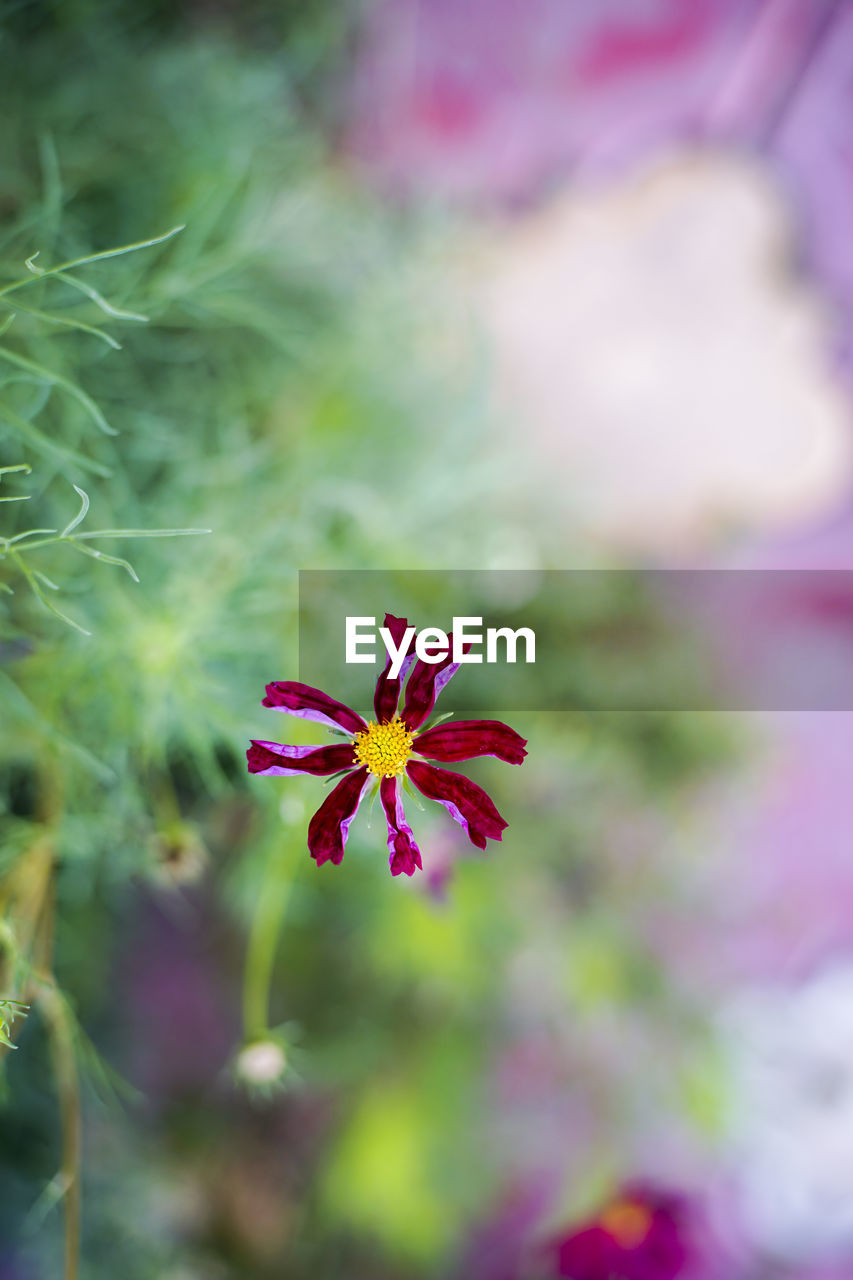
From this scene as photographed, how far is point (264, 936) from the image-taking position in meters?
0.61

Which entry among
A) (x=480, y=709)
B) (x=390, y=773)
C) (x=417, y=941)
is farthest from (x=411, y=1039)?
(x=390, y=773)

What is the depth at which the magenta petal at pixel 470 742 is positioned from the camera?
251 millimetres

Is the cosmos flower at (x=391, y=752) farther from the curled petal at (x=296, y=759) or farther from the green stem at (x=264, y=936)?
the green stem at (x=264, y=936)

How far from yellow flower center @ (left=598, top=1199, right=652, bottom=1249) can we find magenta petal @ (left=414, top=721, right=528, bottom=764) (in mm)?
431

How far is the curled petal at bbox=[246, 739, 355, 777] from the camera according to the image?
24 centimetres

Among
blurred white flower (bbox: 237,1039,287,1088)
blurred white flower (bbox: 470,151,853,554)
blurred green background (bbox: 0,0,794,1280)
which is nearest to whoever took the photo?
blurred white flower (bbox: 237,1039,287,1088)

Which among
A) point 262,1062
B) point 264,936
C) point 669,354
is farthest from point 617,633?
point 262,1062

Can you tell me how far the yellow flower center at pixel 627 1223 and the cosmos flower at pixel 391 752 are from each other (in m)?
0.42

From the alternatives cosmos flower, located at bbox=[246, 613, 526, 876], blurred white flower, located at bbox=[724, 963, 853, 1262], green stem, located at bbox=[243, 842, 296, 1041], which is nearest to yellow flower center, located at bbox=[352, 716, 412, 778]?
cosmos flower, located at bbox=[246, 613, 526, 876]

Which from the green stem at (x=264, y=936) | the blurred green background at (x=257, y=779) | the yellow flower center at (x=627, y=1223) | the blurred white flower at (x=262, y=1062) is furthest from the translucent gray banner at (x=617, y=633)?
the yellow flower center at (x=627, y=1223)

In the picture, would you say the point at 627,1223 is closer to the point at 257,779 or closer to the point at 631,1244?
the point at 631,1244

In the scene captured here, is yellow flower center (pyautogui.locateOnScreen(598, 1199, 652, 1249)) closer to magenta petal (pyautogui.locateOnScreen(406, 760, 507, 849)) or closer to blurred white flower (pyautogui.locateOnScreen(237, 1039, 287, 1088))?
blurred white flower (pyautogui.locateOnScreen(237, 1039, 287, 1088))

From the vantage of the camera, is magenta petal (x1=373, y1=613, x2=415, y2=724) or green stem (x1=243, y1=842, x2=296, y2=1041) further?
green stem (x1=243, y1=842, x2=296, y2=1041)

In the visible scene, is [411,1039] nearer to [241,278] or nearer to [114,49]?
[241,278]
